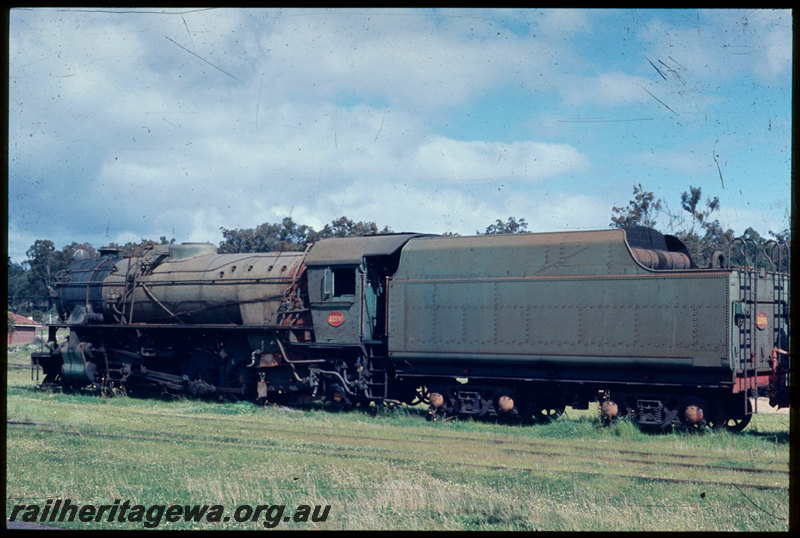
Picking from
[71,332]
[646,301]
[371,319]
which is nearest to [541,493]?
[646,301]

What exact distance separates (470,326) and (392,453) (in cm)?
412

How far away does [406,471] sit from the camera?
10719mm

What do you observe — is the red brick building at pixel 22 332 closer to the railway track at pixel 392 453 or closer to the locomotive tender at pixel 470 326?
the locomotive tender at pixel 470 326

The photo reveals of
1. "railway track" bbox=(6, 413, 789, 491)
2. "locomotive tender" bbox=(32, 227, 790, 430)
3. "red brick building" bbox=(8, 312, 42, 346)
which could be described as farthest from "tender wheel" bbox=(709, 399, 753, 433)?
"red brick building" bbox=(8, 312, 42, 346)

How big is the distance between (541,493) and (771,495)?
2.67 metres

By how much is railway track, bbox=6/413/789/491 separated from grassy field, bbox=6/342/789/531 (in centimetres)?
3

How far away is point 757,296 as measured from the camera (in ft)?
47.7

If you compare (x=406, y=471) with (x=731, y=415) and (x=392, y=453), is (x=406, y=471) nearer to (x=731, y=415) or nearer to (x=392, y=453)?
(x=392, y=453)

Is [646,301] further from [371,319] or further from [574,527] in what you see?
[574,527]

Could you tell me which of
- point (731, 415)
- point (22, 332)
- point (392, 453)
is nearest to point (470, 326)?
point (392, 453)

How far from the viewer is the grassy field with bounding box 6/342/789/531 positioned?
8289 mm

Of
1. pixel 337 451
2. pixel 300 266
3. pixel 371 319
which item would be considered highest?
pixel 300 266
